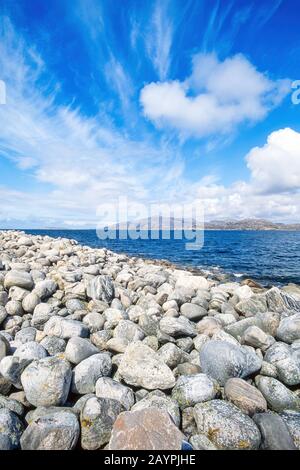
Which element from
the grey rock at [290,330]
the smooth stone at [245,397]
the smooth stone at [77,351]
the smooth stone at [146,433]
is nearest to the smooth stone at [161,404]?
the smooth stone at [146,433]

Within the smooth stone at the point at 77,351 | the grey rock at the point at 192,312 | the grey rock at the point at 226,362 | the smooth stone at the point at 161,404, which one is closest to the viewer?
the smooth stone at the point at 161,404

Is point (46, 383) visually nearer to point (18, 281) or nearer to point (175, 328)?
point (175, 328)

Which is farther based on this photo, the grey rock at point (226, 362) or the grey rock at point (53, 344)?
the grey rock at point (53, 344)

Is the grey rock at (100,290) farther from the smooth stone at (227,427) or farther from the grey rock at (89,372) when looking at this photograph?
the smooth stone at (227,427)

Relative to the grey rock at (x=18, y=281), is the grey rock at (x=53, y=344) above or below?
Answer: below

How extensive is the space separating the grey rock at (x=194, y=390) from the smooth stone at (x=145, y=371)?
19 centimetres

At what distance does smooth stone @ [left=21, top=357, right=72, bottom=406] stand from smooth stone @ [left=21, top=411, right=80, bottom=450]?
493 millimetres

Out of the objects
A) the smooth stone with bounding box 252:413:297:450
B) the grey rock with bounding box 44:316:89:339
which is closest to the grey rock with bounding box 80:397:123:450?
the smooth stone with bounding box 252:413:297:450

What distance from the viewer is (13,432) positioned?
11.1 ft

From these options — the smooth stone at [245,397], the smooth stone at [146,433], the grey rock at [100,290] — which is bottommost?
the smooth stone at [245,397]

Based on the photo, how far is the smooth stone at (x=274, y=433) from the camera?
131 inches

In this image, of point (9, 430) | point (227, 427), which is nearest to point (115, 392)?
point (9, 430)
